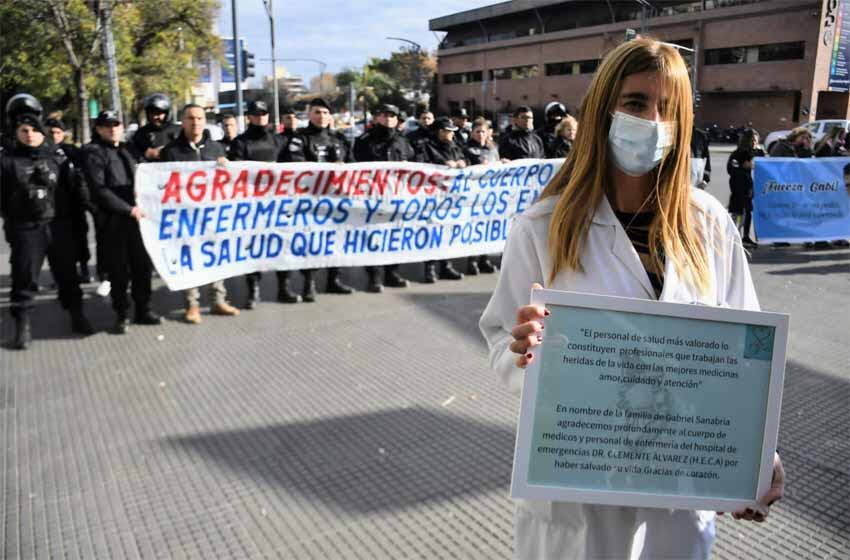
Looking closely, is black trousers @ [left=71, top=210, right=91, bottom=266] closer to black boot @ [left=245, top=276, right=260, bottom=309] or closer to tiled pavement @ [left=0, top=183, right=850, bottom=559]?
tiled pavement @ [left=0, top=183, right=850, bottom=559]

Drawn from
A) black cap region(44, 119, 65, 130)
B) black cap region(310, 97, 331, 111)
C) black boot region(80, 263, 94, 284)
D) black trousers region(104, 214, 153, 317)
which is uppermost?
black cap region(310, 97, 331, 111)

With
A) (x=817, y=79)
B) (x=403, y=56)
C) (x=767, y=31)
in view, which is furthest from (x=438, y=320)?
(x=403, y=56)

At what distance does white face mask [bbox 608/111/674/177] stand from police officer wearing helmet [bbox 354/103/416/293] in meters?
6.27

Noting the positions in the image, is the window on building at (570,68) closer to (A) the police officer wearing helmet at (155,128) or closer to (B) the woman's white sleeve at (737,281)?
(A) the police officer wearing helmet at (155,128)

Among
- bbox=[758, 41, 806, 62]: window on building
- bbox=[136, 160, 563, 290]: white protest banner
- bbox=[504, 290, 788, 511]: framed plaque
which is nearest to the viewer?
bbox=[504, 290, 788, 511]: framed plaque

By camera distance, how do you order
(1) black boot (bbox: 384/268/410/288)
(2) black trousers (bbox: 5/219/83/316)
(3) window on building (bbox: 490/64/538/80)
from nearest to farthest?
(2) black trousers (bbox: 5/219/83/316) < (1) black boot (bbox: 384/268/410/288) < (3) window on building (bbox: 490/64/538/80)

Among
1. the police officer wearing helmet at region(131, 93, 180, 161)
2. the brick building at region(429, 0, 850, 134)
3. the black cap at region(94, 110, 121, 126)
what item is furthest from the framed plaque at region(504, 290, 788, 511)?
the brick building at region(429, 0, 850, 134)

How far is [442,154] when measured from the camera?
8.23 meters

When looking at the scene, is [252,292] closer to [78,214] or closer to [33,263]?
[78,214]

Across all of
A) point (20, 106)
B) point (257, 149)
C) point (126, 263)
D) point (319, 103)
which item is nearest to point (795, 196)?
point (319, 103)

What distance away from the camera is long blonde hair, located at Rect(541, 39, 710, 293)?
1.70 meters

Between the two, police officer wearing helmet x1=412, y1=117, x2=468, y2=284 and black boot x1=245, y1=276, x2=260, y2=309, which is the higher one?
police officer wearing helmet x1=412, y1=117, x2=468, y2=284

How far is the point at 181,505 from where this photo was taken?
11.2 ft

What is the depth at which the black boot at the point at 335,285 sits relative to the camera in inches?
303
